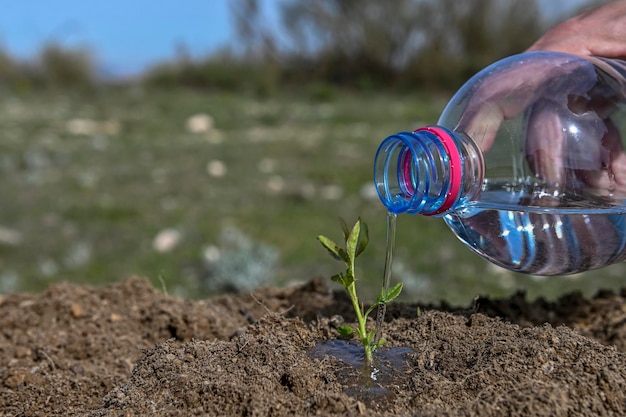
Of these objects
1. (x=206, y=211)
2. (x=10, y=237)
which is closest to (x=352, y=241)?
(x=10, y=237)

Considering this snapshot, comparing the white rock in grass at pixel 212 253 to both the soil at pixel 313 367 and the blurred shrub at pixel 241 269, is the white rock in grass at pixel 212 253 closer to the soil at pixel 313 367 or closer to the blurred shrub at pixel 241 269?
the blurred shrub at pixel 241 269

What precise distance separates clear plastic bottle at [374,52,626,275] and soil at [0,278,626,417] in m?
0.23

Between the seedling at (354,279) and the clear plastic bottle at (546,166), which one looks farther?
the clear plastic bottle at (546,166)

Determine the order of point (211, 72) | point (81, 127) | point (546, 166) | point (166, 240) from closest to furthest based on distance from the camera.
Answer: point (546, 166)
point (166, 240)
point (81, 127)
point (211, 72)

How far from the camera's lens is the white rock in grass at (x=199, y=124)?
12727 millimetres

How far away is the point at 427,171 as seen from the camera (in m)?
1.59

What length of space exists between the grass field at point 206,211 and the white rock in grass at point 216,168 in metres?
0.02

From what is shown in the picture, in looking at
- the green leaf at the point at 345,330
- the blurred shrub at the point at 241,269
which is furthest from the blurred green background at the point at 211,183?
the green leaf at the point at 345,330

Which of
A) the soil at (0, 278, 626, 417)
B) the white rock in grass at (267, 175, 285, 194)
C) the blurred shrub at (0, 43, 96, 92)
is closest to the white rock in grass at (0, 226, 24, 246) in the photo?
the white rock in grass at (267, 175, 285, 194)

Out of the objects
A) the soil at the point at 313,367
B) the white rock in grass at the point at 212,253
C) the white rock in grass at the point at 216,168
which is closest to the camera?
the soil at the point at 313,367

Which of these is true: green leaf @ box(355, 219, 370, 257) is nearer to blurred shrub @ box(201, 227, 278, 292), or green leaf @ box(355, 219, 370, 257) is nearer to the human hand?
the human hand

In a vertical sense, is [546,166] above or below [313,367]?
above

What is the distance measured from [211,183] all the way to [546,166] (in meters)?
6.46

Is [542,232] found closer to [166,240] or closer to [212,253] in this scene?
[212,253]
